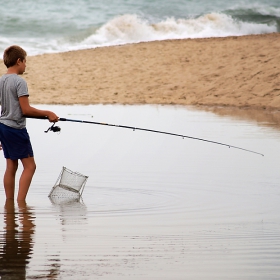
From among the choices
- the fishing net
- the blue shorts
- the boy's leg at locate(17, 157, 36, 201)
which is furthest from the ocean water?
the blue shorts

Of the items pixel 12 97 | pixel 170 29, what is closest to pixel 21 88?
pixel 12 97

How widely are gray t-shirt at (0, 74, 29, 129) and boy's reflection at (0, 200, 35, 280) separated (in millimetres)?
662

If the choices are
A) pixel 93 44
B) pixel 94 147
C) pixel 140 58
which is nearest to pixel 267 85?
pixel 140 58

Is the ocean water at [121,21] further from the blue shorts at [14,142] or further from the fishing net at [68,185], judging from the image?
the blue shorts at [14,142]

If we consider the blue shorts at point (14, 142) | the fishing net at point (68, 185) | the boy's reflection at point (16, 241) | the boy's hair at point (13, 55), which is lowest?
the boy's reflection at point (16, 241)

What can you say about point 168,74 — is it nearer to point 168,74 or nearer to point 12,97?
point 168,74

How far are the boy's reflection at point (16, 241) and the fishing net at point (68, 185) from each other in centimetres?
65

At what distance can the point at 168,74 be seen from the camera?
2733 cm

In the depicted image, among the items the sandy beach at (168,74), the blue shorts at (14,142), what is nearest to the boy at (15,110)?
the blue shorts at (14,142)

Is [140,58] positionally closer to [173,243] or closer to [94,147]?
[94,147]

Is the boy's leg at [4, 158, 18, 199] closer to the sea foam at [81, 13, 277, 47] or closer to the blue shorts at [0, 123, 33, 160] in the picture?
the blue shorts at [0, 123, 33, 160]

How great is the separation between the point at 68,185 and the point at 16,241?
2401 mm

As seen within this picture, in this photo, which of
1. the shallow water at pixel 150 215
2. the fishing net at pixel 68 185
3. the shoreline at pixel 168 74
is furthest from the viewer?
the shoreline at pixel 168 74

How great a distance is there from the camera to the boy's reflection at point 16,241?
4.86 m
